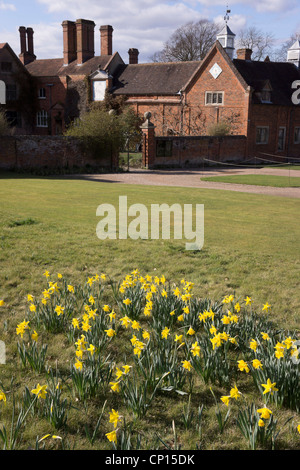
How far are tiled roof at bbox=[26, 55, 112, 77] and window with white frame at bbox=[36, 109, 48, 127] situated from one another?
3.50 meters

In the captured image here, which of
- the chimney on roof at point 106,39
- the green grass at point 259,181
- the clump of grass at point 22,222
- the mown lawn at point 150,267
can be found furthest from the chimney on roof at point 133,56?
the clump of grass at point 22,222

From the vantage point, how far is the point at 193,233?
10281 mm

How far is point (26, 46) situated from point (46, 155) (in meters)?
29.8

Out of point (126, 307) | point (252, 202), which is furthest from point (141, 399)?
point (252, 202)

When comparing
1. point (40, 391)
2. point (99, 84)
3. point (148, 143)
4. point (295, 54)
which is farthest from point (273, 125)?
point (40, 391)

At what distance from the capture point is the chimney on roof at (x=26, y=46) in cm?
5006

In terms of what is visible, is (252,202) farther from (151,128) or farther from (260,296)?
(151,128)

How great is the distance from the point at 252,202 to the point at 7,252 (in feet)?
30.3

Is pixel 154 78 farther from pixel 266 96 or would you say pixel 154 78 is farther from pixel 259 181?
pixel 259 181

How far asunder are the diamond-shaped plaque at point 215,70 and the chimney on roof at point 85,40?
12.5 metres

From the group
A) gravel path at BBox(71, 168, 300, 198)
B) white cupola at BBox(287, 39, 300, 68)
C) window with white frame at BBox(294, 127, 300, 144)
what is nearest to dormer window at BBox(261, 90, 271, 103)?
window with white frame at BBox(294, 127, 300, 144)

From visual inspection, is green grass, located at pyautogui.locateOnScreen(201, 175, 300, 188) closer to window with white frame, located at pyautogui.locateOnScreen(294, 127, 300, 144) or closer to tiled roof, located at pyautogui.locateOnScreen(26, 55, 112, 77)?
window with white frame, located at pyautogui.locateOnScreen(294, 127, 300, 144)

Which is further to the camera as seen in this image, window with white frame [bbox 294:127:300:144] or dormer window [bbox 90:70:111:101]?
dormer window [bbox 90:70:111:101]

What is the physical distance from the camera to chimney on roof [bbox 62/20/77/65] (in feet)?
140
